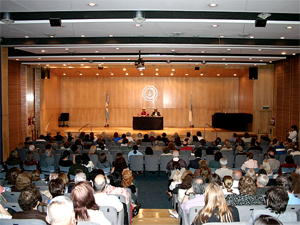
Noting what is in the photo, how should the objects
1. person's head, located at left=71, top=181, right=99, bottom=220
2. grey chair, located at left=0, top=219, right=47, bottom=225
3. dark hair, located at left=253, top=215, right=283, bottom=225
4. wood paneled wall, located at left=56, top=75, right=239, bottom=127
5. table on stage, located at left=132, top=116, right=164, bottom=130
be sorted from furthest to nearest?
wood paneled wall, located at left=56, top=75, right=239, bottom=127 < table on stage, located at left=132, top=116, right=164, bottom=130 < person's head, located at left=71, top=181, right=99, bottom=220 < grey chair, located at left=0, top=219, right=47, bottom=225 < dark hair, located at left=253, top=215, right=283, bottom=225

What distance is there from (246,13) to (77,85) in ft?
56.4

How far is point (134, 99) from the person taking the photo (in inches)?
878

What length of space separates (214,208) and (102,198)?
5.19ft

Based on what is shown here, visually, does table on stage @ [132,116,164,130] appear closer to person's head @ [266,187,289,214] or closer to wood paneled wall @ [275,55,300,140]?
wood paneled wall @ [275,55,300,140]

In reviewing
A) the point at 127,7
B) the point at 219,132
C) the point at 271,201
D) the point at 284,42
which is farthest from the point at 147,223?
the point at 219,132

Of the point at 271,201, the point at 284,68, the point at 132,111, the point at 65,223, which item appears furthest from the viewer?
the point at 132,111

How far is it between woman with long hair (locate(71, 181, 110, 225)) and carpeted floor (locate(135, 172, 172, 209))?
356 cm

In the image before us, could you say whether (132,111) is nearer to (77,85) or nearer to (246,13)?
(77,85)

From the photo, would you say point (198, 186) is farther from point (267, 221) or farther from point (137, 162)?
point (137, 162)

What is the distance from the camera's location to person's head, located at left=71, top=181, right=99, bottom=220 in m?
2.93

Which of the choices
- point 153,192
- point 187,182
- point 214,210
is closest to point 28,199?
point 214,210

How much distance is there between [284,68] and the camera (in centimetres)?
1541

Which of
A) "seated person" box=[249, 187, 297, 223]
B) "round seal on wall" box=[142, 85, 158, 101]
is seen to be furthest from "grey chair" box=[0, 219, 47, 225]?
"round seal on wall" box=[142, 85, 158, 101]

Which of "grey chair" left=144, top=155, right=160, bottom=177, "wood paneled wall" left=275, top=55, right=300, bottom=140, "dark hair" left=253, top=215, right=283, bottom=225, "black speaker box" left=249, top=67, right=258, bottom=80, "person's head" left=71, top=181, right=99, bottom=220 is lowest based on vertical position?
"grey chair" left=144, top=155, right=160, bottom=177
